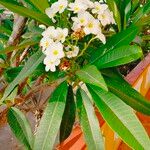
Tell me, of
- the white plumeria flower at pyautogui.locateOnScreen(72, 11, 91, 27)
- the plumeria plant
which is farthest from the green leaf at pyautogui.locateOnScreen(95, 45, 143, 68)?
the white plumeria flower at pyautogui.locateOnScreen(72, 11, 91, 27)

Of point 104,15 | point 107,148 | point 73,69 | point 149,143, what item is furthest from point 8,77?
point 107,148

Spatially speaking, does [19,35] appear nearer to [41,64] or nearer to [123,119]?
[41,64]

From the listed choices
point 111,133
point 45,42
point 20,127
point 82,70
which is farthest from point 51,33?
point 111,133

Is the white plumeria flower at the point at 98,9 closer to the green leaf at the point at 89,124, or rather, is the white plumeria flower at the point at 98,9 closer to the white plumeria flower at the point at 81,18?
the white plumeria flower at the point at 81,18

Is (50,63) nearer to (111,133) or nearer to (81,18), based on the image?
(81,18)

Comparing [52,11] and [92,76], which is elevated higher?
[52,11]
